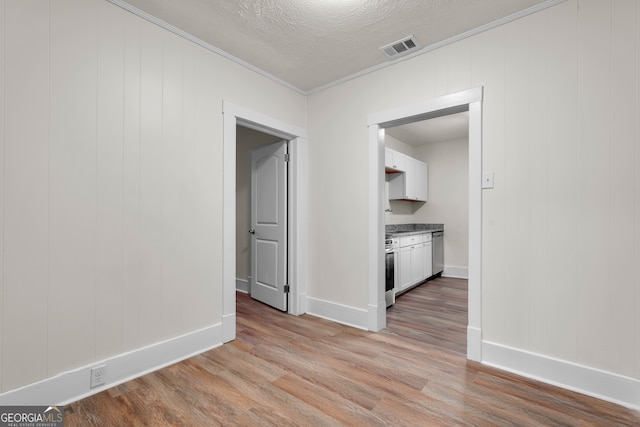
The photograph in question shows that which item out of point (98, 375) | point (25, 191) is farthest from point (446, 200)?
point (25, 191)

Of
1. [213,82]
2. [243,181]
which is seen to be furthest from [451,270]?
[213,82]

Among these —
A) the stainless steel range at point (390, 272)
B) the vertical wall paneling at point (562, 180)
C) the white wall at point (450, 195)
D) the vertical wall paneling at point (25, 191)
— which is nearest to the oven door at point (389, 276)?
the stainless steel range at point (390, 272)

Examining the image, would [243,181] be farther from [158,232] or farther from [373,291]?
[373,291]

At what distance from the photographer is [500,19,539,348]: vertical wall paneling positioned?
2131 millimetres

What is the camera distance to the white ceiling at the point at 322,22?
206 cm

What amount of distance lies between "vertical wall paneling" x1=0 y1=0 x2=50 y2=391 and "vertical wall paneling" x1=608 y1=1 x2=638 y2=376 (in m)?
3.47

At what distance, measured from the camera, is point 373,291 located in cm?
294

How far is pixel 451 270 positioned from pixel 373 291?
11.4 ft

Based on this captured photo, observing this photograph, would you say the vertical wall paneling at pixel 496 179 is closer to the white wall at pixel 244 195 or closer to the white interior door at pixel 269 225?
the white interior door at pixel 269 225

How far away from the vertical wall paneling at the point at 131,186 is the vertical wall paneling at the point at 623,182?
317cm

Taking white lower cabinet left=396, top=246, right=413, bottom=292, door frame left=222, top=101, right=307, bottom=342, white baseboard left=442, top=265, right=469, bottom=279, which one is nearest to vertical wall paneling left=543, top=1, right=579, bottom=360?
white lower cabinet left=396, top=246, right=413, bottom=292

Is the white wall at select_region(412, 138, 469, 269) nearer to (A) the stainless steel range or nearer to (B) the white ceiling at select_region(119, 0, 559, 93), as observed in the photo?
(A) the stainless steel range

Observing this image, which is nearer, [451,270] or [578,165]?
[578,165]

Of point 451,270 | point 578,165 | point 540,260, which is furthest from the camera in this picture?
point 451,270
